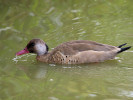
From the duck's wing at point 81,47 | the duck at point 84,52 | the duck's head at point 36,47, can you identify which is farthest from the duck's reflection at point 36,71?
the duck's wing at point 81,47

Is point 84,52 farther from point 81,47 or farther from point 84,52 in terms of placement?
point 81,47

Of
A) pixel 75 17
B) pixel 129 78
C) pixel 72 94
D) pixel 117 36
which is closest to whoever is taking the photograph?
pixel 72 94

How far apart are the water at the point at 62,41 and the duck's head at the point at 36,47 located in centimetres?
30

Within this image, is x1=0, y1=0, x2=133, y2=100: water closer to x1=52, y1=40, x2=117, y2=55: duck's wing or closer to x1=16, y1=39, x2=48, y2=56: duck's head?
x1=16, y1=39, x2=48, y2=56: duck's head

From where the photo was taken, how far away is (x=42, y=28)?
36.8ft

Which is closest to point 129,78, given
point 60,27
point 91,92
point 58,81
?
point 91,92

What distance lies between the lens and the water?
7035 mm

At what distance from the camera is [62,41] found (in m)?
10.3

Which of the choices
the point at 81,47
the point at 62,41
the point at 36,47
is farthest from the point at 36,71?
the point at 62,41

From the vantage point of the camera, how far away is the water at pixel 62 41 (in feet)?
23.1

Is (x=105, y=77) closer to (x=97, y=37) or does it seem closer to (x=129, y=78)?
(x=129, y=78)

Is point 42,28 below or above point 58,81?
above

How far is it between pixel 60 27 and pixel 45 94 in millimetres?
4710

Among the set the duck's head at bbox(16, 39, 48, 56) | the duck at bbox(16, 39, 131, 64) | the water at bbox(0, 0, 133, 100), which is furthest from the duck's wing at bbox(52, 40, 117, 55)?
the duck's head at bbox(16, 39, 48, 56)
